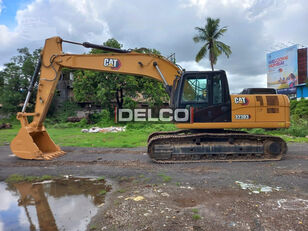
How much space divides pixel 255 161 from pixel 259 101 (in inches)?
72.3

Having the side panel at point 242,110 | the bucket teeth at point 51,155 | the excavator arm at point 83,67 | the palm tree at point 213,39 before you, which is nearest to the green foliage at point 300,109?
the palm tree at point 213,39

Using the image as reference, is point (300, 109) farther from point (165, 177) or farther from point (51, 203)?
point (51, 203)

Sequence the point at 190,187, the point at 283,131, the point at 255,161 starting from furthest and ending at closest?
the point at 283,131 < the point at 255,161 < the point at 190,187

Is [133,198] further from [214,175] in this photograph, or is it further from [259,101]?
[259,101]

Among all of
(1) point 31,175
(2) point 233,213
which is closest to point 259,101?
(2) point 233,213

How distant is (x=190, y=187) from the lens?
→ 4516 millimetres

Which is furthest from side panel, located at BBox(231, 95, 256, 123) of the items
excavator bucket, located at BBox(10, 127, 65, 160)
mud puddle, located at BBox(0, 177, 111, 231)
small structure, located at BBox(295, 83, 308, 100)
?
small structure, located at BBox(295, 83, 308, 100)

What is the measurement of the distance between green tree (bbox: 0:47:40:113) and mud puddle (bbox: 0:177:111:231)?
2422 centimetres

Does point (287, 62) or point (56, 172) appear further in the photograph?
point (287, 62)

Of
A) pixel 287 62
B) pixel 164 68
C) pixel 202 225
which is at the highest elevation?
pixel 287 62

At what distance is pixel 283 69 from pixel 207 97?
4789 centimetres

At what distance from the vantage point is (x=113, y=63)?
7.41 metres

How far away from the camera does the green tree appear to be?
25.7 metres

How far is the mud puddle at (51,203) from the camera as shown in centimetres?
321
